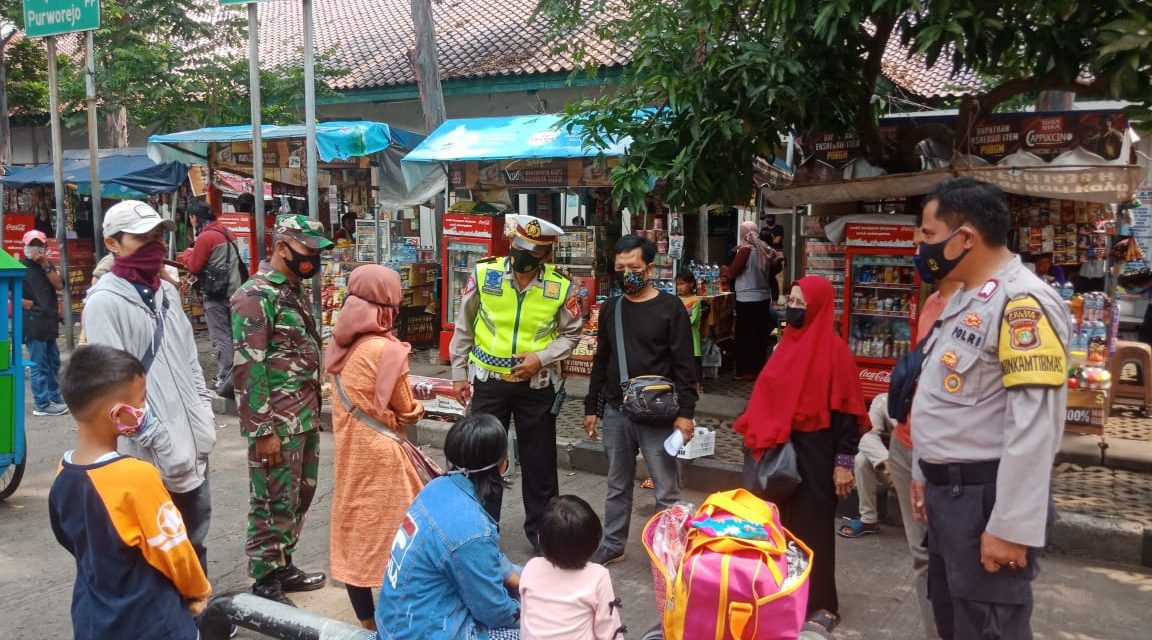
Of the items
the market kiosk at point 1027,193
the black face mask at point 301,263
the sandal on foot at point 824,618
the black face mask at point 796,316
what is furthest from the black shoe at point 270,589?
the market kiosk at point 1027,193

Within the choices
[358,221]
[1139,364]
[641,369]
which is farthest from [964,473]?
[358,221]

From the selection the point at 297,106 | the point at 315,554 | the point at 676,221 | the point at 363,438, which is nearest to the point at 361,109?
the point at 297,106

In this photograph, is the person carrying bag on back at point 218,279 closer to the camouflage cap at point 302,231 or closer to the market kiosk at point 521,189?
the market kiosk at point 521,189

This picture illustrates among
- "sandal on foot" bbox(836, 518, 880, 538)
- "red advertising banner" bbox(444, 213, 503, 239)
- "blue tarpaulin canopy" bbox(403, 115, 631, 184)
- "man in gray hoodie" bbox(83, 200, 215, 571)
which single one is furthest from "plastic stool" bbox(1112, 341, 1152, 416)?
"man in gray hoodie" bbox(83, 200, 215, 571)

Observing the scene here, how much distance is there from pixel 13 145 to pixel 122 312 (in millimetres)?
22229

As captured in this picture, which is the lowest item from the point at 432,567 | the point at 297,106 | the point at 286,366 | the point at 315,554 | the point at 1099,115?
the point at 315,554

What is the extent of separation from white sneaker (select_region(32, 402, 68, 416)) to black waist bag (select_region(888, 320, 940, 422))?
329 inches

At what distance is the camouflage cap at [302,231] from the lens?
4.28 metres

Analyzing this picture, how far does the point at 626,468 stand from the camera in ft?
16.3

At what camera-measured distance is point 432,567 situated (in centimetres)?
278

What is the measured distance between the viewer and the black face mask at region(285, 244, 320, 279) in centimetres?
431

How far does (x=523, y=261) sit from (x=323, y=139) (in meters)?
5.77

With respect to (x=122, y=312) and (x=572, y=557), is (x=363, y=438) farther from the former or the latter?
(x=572, y=557)

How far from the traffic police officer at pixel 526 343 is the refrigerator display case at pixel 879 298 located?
3807 mm
